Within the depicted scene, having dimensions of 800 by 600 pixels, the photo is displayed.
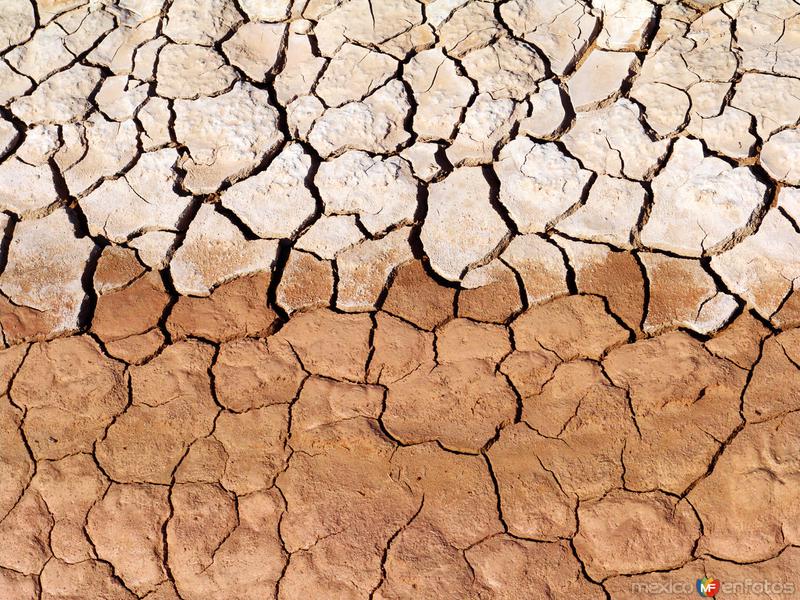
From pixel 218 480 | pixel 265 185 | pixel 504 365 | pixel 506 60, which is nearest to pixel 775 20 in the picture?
pixel 506 60

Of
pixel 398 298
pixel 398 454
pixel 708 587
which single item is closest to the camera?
pixel 708 587

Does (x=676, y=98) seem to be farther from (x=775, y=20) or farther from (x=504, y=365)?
(x=504, y=365)

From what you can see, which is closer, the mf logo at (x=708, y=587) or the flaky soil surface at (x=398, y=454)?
the mf logo at (x=708, y=587)

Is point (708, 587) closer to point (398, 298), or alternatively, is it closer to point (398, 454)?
point (398, 454)

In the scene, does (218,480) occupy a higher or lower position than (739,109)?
lower

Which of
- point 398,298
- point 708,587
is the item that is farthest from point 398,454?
point 708,587

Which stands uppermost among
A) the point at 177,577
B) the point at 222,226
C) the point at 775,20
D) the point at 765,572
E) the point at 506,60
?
the point at 775,20
